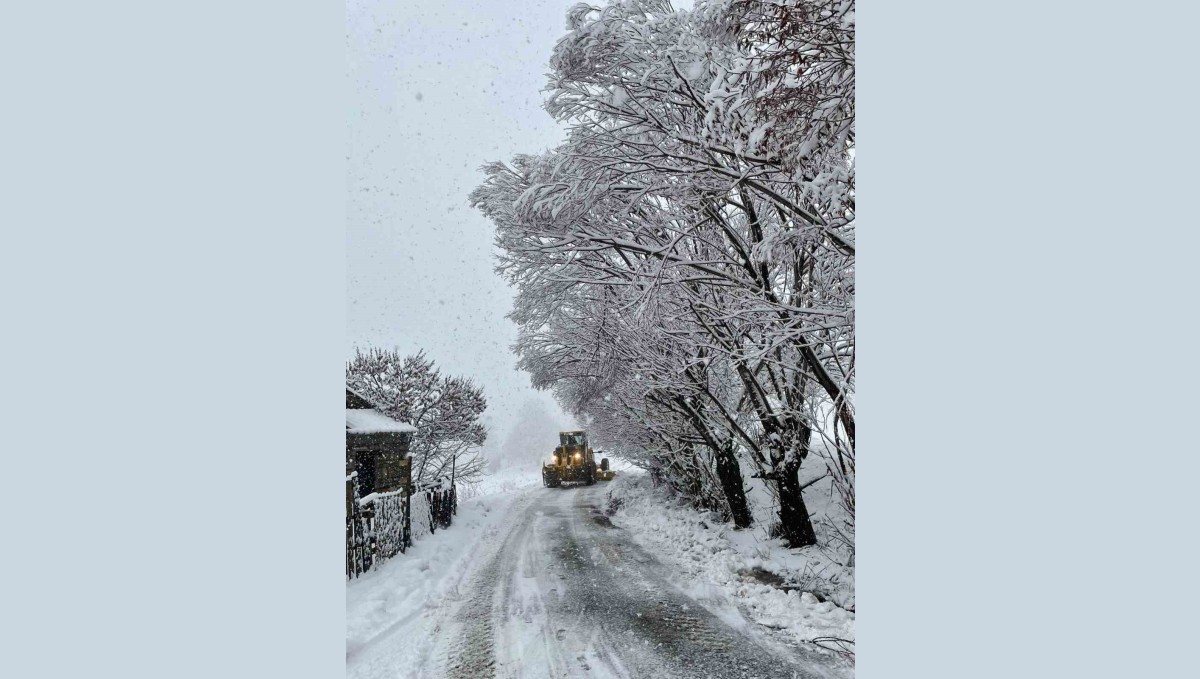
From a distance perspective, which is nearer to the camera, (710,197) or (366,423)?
(366,423)

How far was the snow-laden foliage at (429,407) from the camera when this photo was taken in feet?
12.3

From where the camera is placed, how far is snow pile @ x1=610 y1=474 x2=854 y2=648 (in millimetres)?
3258

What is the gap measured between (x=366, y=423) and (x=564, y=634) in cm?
168

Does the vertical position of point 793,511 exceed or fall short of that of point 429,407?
it falls short

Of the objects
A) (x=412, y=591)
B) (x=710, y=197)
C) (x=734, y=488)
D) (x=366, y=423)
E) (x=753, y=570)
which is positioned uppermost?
(x=710, y=197)

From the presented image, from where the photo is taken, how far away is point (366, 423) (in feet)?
9.29

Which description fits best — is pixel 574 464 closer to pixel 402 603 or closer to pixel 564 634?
pixel 564 634

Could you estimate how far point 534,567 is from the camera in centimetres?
460

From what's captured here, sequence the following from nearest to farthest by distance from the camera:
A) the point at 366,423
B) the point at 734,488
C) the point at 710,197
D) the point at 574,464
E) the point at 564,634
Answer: the point at 366,423
the point at 564,634
the point at 710,197
the point at 734,488
the point at 574,464

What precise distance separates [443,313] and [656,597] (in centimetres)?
270

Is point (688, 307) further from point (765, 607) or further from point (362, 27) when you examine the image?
point (362, 27)

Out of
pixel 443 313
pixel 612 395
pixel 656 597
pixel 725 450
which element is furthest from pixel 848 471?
pixel 612 395

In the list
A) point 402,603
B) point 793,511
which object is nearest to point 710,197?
point 402,603

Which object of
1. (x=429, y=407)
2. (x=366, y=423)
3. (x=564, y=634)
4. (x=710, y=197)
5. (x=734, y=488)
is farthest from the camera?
(x=734, y=488)
